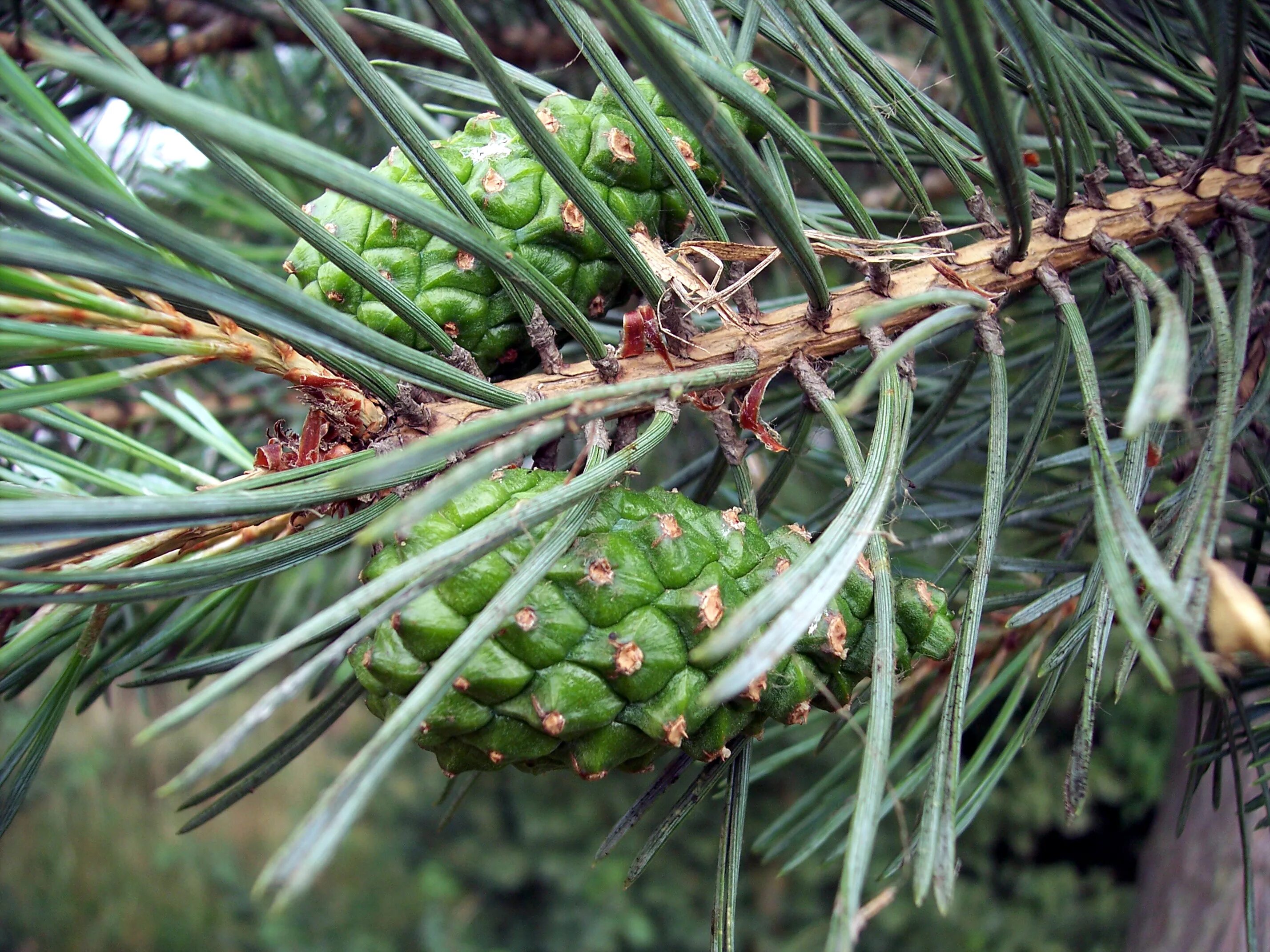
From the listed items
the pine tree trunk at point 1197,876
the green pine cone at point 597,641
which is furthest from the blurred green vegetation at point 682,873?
the green pine cone at point 597,641

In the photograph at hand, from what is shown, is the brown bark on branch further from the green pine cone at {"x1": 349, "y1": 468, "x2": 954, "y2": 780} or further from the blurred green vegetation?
the blurred green vegetation

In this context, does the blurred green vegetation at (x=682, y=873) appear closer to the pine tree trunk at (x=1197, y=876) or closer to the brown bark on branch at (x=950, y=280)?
the pine tree trunk at (x=1197, y=876)

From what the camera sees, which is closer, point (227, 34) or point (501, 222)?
point (501, 222)

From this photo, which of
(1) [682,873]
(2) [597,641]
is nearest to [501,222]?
(2) [597,641]

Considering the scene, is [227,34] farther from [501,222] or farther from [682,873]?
[682,873]

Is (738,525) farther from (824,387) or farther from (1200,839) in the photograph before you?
(1200,839)

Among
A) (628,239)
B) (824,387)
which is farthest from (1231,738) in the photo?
(628,239)
